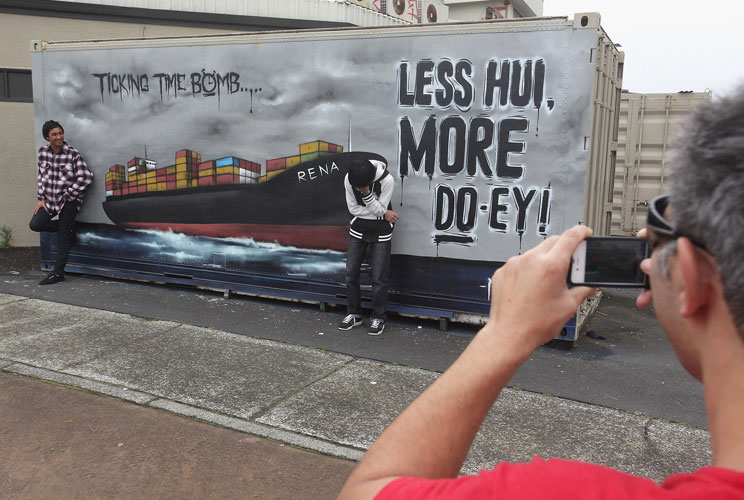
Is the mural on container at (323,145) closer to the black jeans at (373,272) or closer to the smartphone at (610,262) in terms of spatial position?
the black jeans at (373,272)

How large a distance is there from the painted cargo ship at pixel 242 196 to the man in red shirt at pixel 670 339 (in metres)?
5.65

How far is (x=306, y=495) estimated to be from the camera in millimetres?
3400

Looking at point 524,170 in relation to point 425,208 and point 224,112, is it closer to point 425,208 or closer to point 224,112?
point 425,208

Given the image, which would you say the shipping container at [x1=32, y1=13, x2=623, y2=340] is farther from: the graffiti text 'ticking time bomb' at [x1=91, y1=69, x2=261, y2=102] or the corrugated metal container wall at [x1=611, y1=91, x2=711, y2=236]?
the corrugated metal container wall at [x1=611, y1=91, x2=711, y2=236]

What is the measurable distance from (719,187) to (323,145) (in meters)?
6.22

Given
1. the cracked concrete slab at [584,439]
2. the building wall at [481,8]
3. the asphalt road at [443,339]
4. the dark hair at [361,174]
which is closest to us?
the cracked concrete slab at [584,439]

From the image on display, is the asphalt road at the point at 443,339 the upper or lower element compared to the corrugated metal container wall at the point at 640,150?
lower

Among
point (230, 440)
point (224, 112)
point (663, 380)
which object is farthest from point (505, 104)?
point (230, 440)

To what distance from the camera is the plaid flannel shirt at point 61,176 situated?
8.26 meters

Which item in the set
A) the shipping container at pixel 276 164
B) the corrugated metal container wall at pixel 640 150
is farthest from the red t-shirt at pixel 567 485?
the corrugated metal container wall at pixel 640 150

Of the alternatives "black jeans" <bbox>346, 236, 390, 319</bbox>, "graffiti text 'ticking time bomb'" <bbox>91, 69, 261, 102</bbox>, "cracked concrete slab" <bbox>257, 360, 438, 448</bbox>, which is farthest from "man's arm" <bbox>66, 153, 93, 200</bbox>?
"cracked concrete slab" <bbox>257, 360, 438, 448</bbox>

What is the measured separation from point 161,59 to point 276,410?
17.3 feet

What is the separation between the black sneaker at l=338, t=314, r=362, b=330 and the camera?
6500 mm

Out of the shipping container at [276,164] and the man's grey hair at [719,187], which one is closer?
the man's grey hair at [719,187]
